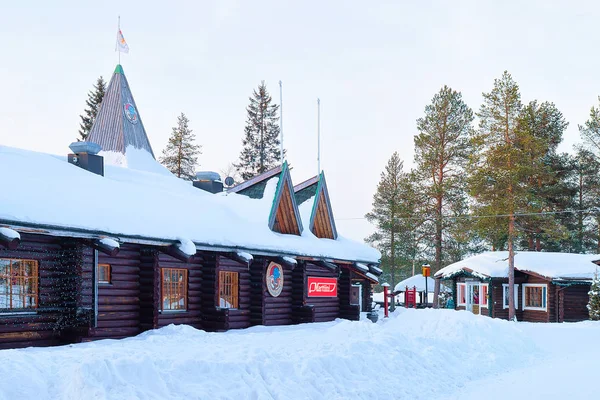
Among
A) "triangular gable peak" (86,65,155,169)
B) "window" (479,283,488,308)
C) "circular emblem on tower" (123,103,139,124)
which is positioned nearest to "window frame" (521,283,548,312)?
"window" (479,283,488,308)

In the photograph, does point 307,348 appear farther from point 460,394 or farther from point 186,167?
point 186,167

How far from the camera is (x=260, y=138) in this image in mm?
55094

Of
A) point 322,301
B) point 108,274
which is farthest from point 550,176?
point 108,274

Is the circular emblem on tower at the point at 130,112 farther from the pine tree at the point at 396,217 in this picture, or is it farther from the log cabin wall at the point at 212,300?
the pine tree at the point at 396,217

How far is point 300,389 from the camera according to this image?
10.1 metres

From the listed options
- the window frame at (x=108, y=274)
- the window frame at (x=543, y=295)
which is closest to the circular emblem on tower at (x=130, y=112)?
the window frame at (x=108, y=274)

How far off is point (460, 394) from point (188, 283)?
8.84 metres

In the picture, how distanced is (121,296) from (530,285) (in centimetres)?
2765

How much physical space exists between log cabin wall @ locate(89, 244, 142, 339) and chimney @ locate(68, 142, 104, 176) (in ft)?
10.2

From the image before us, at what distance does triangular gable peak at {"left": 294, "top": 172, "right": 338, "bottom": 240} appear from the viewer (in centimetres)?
2498

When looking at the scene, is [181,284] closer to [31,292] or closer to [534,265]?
[31,292]

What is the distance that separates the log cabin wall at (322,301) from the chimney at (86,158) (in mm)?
8127

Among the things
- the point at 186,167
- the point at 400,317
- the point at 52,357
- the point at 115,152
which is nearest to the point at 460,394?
the point at 52,357

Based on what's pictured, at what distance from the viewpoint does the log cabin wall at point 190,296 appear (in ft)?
56.6
